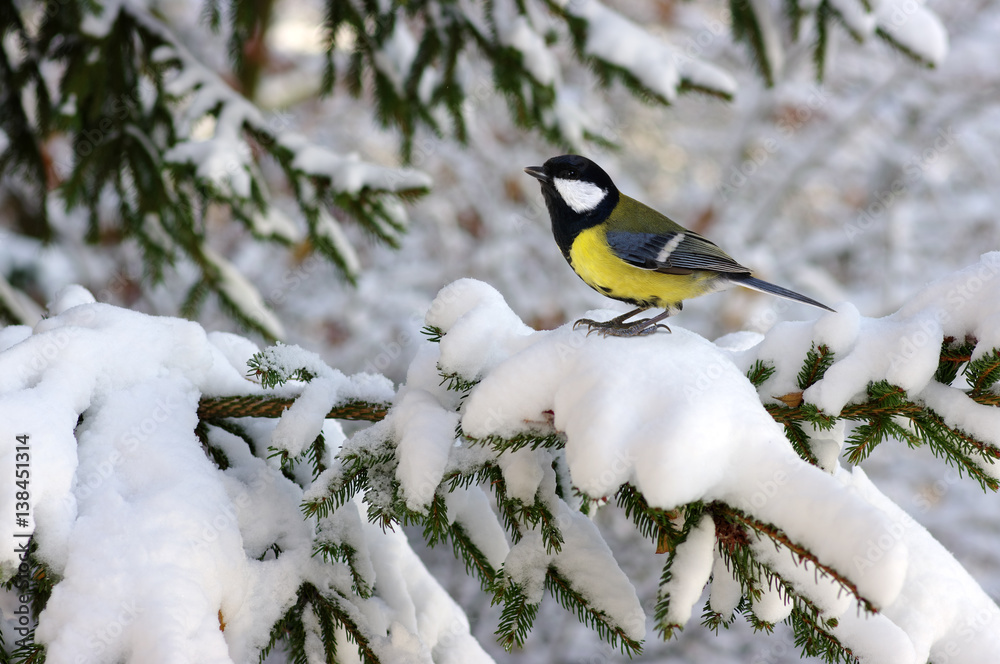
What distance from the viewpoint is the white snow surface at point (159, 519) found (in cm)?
110

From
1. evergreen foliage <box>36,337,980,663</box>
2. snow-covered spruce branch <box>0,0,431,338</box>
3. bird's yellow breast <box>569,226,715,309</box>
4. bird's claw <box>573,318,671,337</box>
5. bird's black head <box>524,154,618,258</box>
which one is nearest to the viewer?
evergreen foliage <box>36,337,980,663</box>

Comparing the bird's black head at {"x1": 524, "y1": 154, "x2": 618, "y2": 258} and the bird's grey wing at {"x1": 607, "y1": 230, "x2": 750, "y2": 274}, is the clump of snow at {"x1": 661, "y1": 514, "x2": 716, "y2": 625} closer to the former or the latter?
the bird's grey wing at {"x1": 607, "y1": 230, "x2": 750, "y2": 274}

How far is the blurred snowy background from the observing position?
6.62 m

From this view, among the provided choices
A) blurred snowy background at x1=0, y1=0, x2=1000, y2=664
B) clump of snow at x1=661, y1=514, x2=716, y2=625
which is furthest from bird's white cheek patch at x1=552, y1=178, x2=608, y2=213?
blurred snowy background at x1=0, y1=0, x2=1000, y2=664

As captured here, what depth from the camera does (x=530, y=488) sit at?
132 cm

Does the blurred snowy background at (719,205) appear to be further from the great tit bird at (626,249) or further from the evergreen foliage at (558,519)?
the evergreen foliage at (558,519)

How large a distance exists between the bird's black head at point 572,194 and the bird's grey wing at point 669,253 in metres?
0.12

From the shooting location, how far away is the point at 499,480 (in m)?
1.37

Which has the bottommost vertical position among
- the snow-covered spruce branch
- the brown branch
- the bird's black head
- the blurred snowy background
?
the blurred snowy background

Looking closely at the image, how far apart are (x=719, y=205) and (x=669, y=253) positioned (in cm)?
623

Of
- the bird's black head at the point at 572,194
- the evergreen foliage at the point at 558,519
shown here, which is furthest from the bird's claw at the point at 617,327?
the bird's black head at the point at 572,194

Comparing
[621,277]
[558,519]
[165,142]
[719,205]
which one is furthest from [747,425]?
[719,205]

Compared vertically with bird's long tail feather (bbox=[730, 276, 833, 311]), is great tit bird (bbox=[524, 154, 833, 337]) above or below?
above

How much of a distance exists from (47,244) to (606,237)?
2.84 meters
